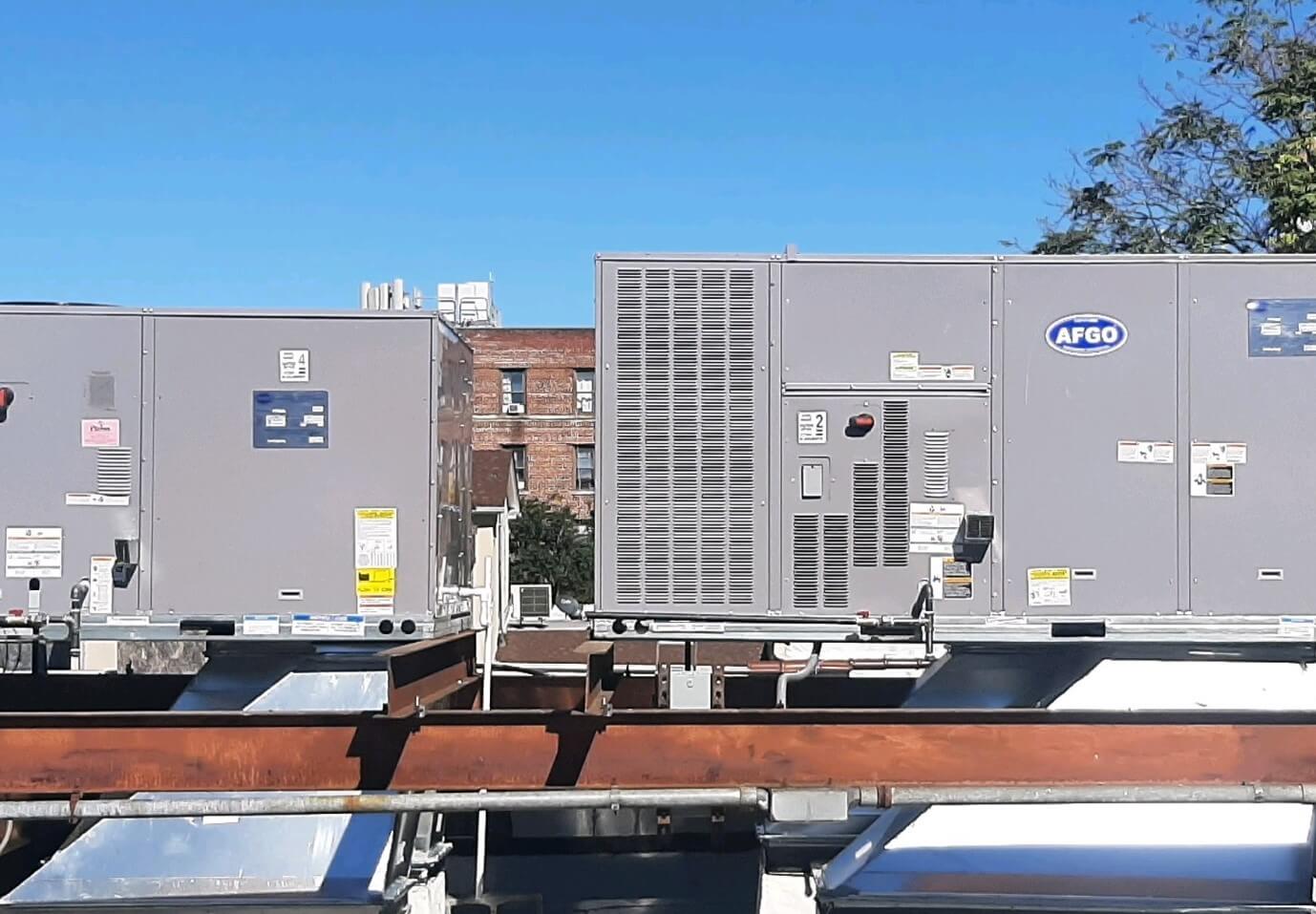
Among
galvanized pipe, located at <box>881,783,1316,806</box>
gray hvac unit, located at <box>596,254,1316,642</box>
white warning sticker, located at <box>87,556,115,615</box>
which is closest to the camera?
galvanized pipe, located at <box>881,783,1316,806</box>

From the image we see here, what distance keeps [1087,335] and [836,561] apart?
1694 mm

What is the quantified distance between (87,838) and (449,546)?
8.23 ft

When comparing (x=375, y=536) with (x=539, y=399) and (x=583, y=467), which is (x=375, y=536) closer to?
(x=539, y=399)

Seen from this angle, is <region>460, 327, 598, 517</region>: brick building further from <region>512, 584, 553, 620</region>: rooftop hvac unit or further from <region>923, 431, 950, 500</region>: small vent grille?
<region>923, 431, 950, 500</region>: small vent grille

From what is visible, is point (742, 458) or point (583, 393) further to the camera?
point (583, 393)

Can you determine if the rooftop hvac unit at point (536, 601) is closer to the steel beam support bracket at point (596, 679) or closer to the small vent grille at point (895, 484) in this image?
the small vent grille at point (895, 484)

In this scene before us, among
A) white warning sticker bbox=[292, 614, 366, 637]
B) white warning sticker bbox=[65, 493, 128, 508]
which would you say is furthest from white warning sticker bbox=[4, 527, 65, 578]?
white warning sticker bbox=[292, 614, 366, 637]

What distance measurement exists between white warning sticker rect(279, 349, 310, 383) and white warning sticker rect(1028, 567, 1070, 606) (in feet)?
12.5

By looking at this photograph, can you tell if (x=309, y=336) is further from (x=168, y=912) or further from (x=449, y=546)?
(x=168, y=912)

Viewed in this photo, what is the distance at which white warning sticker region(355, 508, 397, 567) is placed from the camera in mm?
6395

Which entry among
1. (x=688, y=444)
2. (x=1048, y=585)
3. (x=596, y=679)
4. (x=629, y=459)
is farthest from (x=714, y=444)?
(x=1048, y=585)

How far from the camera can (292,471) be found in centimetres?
643

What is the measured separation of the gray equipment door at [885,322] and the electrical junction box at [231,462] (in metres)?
1.91

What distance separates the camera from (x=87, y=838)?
6.78m
